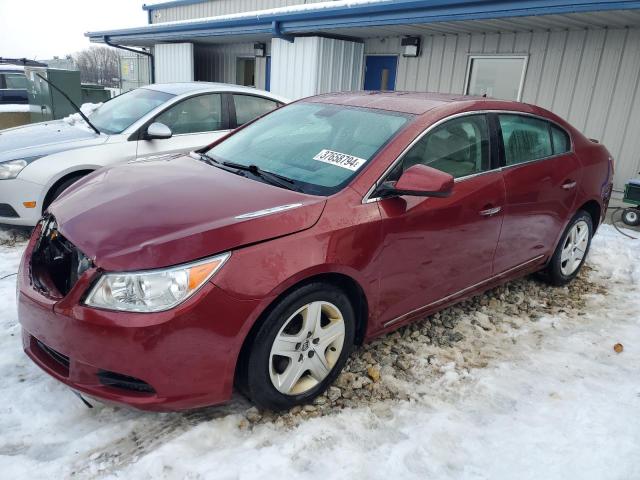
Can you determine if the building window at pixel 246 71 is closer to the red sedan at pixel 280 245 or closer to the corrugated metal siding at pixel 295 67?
the corrugated metal siding at pixel 295 67

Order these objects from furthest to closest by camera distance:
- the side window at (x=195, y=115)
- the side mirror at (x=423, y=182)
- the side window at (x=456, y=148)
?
the side window at (x=195, y=115)
the side window at (x=456, y=148)
the side mirror at (x=423, y=182)

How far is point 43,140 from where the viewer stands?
486 cm

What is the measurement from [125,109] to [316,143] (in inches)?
132


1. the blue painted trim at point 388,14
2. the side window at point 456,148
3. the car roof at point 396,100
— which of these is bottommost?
the side window at point 456,148

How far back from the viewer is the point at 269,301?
7.33ft

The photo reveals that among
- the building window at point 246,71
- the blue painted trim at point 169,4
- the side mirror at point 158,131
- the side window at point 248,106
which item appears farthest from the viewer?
the blue painted trim at point 169,4

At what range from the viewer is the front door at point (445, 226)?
2.78m

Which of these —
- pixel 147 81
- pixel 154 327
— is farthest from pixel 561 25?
pixel 147 81

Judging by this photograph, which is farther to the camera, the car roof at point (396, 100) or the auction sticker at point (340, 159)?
the car roof at point (396, 100)

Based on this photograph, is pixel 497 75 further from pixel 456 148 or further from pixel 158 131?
pixel 158 131

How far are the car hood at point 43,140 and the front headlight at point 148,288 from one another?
316 centimetres

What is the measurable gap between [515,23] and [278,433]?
665 centimetres

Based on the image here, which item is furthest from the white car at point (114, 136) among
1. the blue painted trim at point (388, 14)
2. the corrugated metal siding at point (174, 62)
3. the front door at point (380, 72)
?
the corrugated metal siding at point (174, 62)

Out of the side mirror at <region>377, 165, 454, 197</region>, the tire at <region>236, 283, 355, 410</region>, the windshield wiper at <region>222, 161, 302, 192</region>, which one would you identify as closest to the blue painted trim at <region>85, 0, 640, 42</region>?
the side mirror at <region>377, 165, 454, 197</region>
